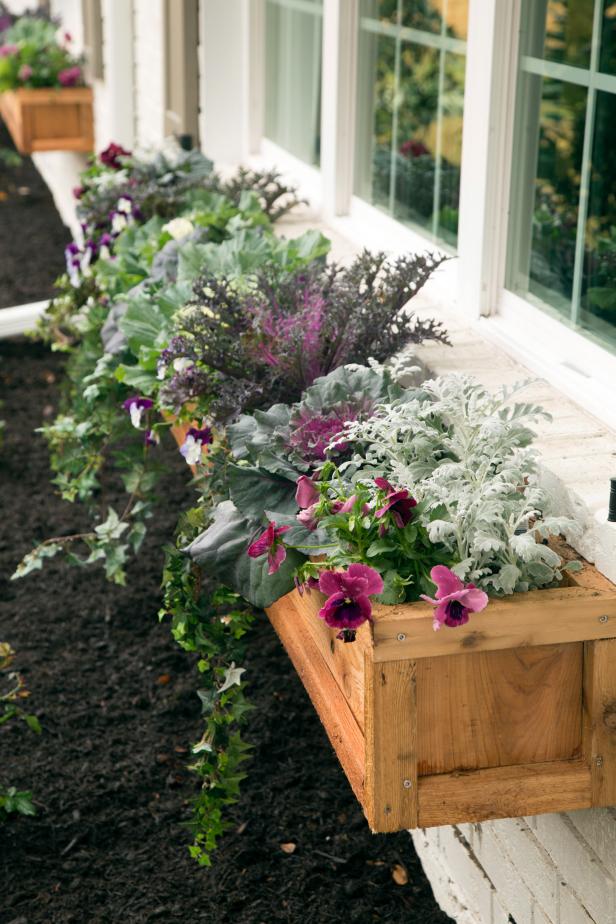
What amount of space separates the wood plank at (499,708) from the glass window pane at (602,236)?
91 cm

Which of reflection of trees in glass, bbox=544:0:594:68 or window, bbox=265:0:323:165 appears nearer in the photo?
reflection of trees in glass, bbox=544:0:594:68

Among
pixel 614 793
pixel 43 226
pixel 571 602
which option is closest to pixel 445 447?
pixel 571 602

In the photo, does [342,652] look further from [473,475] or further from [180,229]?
[180,229]

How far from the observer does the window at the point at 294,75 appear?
436 cm

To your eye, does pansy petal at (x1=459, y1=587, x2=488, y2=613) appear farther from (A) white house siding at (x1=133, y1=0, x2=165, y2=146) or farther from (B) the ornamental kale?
(A) white house siding at (x1=133, y1=0, x2=165, y2=146)

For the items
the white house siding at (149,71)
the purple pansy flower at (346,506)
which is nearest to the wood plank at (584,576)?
the purple pansy flower at (346,506)

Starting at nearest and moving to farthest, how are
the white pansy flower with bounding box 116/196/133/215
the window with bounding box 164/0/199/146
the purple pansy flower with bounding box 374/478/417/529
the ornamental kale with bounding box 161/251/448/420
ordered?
the purple pansy flower with bounding box 374/478/417/529 → the ornamental kale with bounding box 161/251/448/420 → the white pansy flower with bounding box 116/196/133/215 → the window with bounding box 164/0/199/146

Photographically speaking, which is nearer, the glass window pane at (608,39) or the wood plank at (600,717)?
the wood plank at (600,717)

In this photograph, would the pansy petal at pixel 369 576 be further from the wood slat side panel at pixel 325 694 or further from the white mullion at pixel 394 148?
the white mullion at pixel 394 148

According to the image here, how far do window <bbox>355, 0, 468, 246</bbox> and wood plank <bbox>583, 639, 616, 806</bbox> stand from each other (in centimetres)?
176

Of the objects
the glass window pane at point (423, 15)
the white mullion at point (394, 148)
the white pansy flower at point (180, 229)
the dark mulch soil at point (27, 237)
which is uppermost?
the glass window pane at point (423, 15)

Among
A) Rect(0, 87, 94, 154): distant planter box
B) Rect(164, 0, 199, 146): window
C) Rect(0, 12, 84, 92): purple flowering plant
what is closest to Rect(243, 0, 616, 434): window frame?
Rect(164, 0, 199, 146): window

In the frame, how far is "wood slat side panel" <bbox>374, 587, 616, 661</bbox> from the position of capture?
1.59 meters

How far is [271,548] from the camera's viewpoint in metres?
1.75
